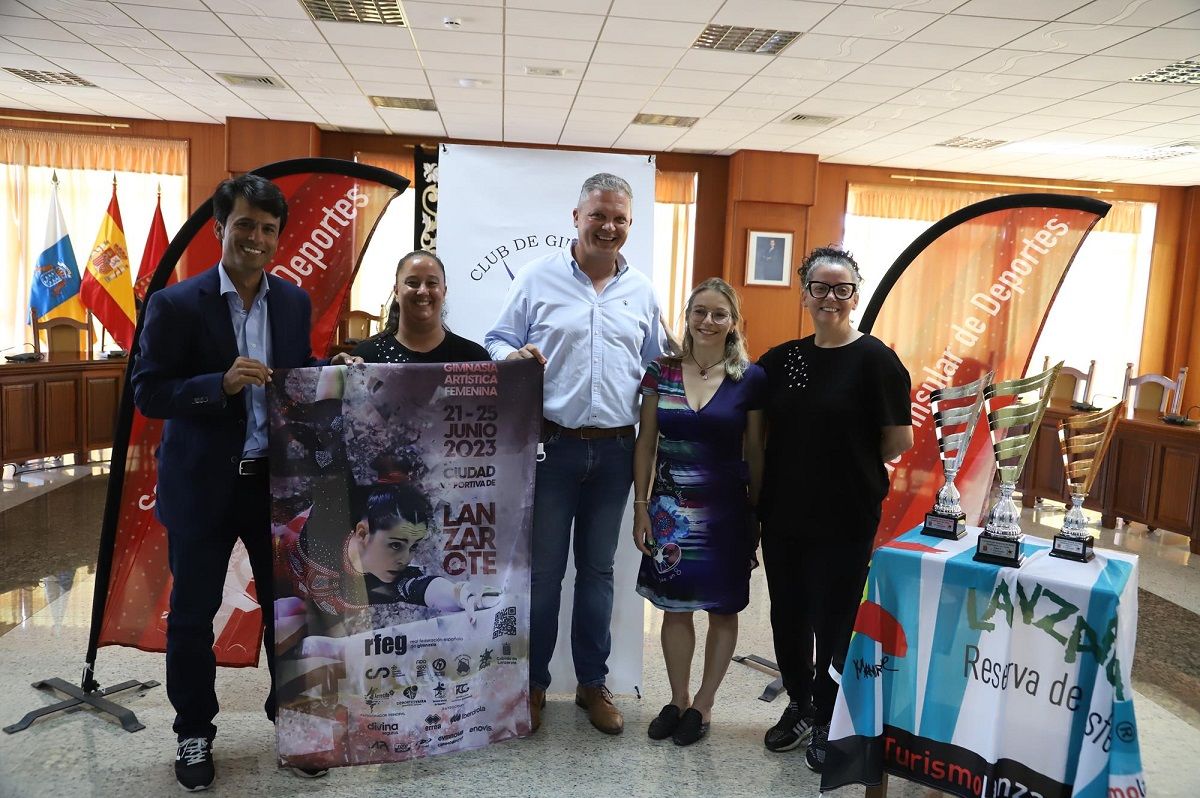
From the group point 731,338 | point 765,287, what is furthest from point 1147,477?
point 765,287

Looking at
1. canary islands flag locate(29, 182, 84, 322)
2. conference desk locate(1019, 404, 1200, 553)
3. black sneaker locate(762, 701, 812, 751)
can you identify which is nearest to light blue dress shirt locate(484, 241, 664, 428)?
black sneaker locate(762, 701, 812, 751)

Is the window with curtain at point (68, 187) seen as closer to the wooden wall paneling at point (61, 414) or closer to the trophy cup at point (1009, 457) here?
the wooden wall paneling at point (61, 414)

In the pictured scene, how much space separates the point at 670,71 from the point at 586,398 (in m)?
4.57

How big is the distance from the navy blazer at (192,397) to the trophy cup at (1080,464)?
2015 mm

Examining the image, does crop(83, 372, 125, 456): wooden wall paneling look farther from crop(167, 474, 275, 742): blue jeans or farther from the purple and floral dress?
the purple and floral dress

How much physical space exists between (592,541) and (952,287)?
63.9 inches

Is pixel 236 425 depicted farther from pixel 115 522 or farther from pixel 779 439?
pixel 779 439

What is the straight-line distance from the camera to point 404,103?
24.8 feet

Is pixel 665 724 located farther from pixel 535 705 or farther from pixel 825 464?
pixel 825 464

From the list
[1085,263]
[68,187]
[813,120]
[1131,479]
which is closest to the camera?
[1131,479]

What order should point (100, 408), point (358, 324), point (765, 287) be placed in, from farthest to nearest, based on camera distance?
point (765, 287), point (358, 324), point (100, 408)

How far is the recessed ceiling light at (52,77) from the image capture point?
276 inches

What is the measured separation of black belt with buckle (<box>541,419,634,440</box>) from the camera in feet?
7.48

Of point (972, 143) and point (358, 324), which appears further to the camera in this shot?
point (358, 324)
